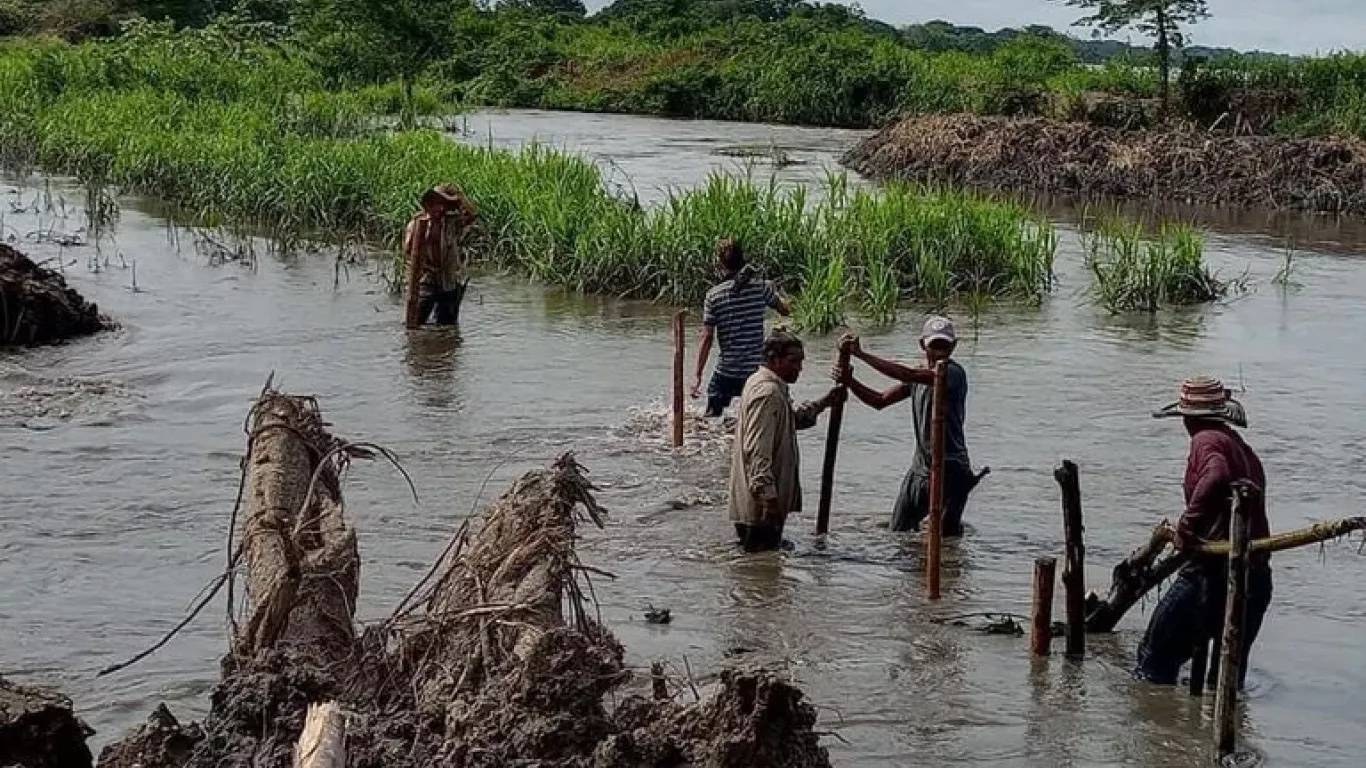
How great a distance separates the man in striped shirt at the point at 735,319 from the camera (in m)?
11.3

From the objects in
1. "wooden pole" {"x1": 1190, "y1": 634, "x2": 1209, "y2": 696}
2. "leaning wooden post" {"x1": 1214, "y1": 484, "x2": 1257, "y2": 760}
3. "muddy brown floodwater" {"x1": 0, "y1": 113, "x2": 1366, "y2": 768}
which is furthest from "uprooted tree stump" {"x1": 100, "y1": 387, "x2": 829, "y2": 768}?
"wooden pole" {"x1": 1190, "y1": 634, "x2": 1209, "y2": 696}

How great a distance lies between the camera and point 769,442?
8609 millimetres

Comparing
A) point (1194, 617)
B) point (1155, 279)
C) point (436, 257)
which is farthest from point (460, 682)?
point (1155, 279)

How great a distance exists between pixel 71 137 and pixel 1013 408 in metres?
17.0

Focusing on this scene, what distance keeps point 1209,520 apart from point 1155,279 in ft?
36.5

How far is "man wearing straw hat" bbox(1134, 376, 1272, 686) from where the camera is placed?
6.73 metres

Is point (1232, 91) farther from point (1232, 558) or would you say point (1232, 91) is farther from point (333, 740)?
point (333, 740)

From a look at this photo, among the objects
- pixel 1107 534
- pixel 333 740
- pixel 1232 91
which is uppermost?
pixel 1232 91

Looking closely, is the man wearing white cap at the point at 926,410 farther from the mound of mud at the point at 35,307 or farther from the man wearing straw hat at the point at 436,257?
the mound of mud at the point at 35,307

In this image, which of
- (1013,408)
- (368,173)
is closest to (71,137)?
(368,173)

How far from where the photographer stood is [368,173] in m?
20.7

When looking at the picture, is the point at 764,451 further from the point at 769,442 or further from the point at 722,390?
the point at 722,390

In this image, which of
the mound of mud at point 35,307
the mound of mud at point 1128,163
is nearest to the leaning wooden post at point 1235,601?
the mound of mud at point 35,307

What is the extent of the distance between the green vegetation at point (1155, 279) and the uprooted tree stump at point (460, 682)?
40.3ft
